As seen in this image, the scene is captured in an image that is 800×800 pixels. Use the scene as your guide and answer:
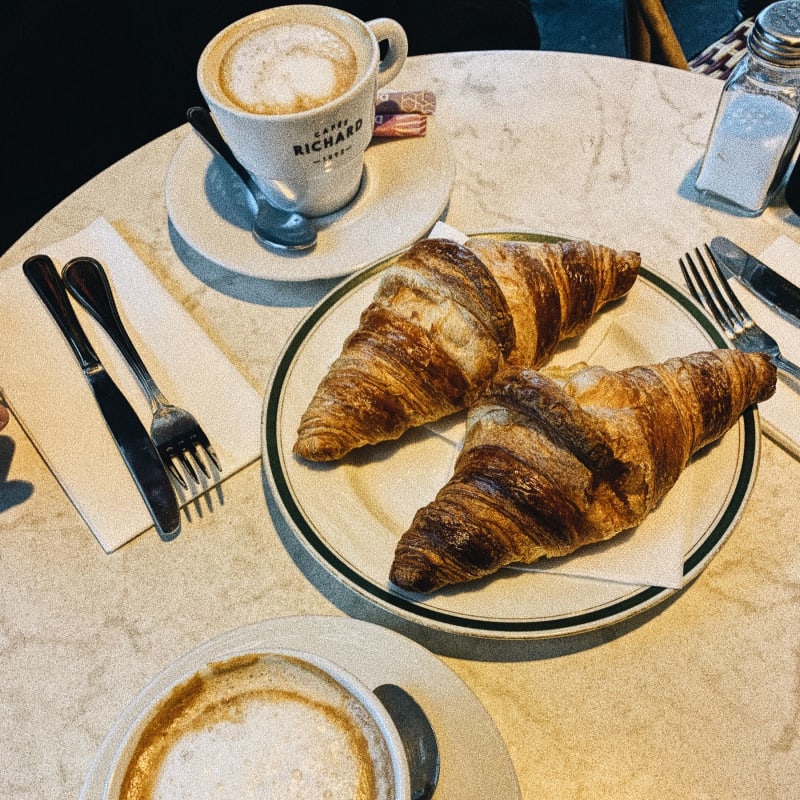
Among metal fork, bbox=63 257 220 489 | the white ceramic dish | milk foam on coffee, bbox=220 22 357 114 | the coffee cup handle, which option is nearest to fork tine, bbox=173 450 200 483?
metal fork, bbox=63 257 220 489

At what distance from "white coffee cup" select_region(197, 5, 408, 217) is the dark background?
866mm

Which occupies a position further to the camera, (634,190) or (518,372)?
(634,190)

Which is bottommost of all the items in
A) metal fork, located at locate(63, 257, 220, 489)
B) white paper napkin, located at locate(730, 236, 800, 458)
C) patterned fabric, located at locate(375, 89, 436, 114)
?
white paper napkin, located at locate(730, 236, 800, 458)

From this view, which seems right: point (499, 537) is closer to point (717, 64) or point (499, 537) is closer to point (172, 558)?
point (172, 558)

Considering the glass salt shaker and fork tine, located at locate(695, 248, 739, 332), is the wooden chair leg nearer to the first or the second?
the glass salt shaker

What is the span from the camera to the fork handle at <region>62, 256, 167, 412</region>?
1098mm

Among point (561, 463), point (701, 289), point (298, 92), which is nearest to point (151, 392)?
point (298, 92)

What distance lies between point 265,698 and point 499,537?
31 cm

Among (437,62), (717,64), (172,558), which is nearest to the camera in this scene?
(172,558)

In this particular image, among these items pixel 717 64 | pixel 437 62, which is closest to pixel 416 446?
pixel 437 62

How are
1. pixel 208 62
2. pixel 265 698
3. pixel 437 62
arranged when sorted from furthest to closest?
pixel 437 62
pixel 208 62
pixel 265 698

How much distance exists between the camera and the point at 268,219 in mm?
1235

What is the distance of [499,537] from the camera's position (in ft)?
2.73

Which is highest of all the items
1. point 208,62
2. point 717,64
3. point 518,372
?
point 208,62
